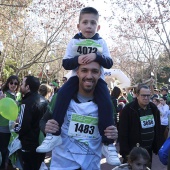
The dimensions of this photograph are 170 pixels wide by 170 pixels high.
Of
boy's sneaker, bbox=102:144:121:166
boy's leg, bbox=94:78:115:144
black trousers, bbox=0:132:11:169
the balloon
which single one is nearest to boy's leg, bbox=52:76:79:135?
boy's leg, bbox=94:78:115:144

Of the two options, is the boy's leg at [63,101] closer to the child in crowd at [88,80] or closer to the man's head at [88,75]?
the child in crowd at [88,80]

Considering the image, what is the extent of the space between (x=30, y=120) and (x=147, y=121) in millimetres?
2020

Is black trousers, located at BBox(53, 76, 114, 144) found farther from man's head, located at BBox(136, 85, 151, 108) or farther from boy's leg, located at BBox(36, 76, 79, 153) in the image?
man's head, located at BBox(136, 85, 151, 108)

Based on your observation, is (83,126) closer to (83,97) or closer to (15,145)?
(83,97)

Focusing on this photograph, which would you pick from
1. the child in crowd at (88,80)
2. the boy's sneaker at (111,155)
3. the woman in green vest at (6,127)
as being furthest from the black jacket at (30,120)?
the boy's sneaker at (111,155)

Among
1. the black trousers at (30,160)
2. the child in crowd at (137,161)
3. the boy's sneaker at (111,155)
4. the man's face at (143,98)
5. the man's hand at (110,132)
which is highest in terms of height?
the man's face at (143,98)

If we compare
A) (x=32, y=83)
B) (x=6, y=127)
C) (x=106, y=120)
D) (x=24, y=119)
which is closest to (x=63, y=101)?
(x=106, y=120)

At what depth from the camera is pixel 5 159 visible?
689 cm

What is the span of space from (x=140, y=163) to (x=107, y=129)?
1679 millimetres

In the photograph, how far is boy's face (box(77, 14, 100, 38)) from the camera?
3.35 metres

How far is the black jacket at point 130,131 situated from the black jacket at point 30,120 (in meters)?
1.47

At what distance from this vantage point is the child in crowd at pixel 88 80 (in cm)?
317

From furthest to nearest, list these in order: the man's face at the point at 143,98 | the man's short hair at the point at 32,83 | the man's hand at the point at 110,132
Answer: the man's short hair at the point at 32,83 < the man's face at the point at 143,98 < the man's hand at the point at 110,132

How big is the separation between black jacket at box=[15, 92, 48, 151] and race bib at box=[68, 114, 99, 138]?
2817 mm
